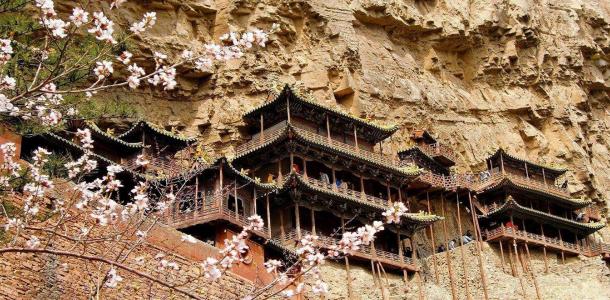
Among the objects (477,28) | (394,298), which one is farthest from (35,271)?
(477,28)

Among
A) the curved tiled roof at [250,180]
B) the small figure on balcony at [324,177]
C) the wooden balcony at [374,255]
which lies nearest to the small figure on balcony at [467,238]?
the wooden balcony at [374,255]

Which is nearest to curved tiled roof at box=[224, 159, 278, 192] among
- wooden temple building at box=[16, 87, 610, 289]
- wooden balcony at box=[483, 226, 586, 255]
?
wooden temple building at box=[16, 87, 610, 289]

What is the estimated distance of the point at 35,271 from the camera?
42.1 ft

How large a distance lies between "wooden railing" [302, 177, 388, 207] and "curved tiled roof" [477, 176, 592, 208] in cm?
787

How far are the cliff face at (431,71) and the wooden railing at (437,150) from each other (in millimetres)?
1537

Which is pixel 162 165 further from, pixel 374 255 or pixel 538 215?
pixel 538 215

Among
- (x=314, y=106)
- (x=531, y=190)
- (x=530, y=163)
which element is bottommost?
(x=531, y=190)

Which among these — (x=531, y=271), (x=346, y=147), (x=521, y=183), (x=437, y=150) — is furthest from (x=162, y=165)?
(x=521, y=183)

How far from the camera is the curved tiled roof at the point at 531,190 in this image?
38406mm

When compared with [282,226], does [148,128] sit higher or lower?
higher

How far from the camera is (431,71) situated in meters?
45.0

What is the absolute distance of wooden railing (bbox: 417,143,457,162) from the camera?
38781 mm

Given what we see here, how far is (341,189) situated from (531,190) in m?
13.3

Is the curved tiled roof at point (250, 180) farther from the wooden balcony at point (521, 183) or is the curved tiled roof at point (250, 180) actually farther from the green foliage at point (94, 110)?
the green foliage at point (94, 110)
